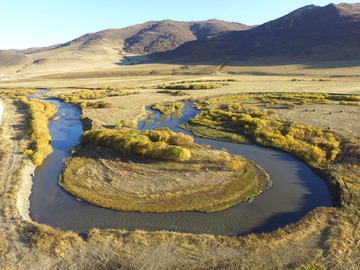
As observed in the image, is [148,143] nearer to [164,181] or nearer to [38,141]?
[164,181]

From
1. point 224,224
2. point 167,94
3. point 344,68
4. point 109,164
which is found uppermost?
point 344,68

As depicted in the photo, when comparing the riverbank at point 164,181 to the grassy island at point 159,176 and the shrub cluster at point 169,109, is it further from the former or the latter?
the shrub cluster at point 169,109

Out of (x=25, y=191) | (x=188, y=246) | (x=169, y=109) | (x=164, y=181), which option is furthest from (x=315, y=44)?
(x=25, y=191)

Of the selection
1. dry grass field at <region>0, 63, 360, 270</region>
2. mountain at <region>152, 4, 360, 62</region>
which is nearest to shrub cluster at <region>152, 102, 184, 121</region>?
dry grass field at <region>0, 63, 360, 270</region>

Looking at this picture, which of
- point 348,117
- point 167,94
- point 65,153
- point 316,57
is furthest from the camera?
point 316,57

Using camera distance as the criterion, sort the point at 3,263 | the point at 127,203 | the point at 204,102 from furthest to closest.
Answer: the point at 204,102 → the point at 127,203 → the point at 3,263

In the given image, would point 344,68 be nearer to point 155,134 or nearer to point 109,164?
point 155,134

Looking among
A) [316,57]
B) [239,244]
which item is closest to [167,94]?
[239,244]
